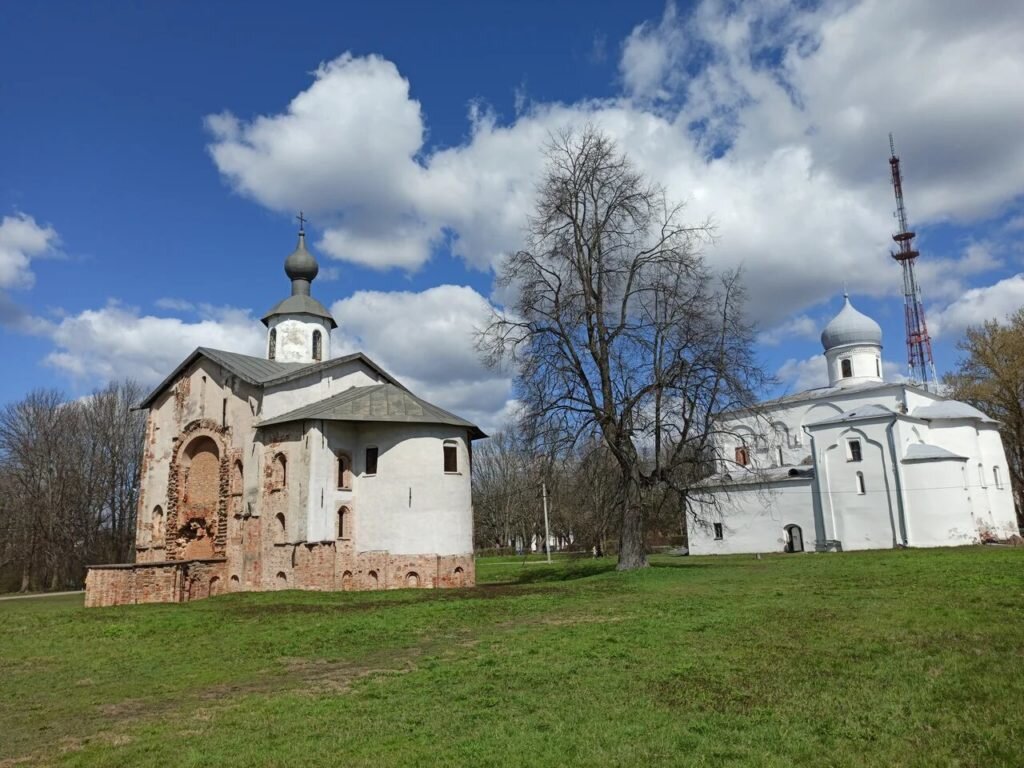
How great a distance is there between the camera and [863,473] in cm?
3919

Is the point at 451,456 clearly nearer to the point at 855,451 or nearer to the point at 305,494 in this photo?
the point at 305,494

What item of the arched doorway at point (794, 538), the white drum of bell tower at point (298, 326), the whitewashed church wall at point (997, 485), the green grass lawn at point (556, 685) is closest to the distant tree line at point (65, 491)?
the white drum of bell tower at point (298, 326)

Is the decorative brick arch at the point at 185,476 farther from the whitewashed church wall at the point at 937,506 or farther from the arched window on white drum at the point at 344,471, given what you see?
the whitewashed church wall at the point at 937,506

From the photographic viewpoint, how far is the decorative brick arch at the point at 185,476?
27.0 metres

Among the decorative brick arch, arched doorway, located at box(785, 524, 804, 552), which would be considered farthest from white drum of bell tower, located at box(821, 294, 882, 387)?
the decorative brick arch

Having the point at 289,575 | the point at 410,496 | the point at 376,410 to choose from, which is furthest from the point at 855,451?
the point at 289,575

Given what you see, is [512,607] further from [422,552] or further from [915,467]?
[915,467]

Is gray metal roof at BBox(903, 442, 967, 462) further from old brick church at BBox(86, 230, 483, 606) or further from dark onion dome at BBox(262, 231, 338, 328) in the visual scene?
dark onion dome at BBox(262, 231, 338, 328)

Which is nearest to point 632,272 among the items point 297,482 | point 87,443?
point 297,482

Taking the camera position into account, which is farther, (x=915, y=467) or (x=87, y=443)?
(x=87, y=443)

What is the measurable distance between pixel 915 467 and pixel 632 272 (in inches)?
930

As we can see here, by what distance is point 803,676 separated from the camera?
7.95 metres

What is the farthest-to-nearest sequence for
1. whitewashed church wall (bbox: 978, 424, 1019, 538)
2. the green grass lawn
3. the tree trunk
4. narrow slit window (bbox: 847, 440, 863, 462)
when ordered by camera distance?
narrow slit window (bbox: 847, 440, 863, 462) < whitewashed church wall (bbox: 978, 424, 1019, 538) < the tree trunk < the green grass lawn

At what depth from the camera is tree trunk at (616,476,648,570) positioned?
74.4 feet
